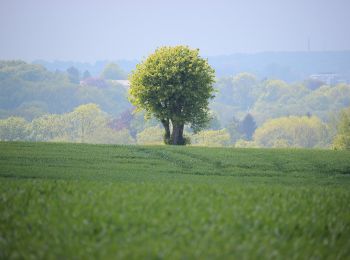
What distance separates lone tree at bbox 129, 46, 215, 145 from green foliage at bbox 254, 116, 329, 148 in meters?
110

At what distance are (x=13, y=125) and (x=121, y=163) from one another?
12992 cm

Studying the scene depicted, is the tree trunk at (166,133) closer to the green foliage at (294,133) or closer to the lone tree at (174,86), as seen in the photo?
the lone tree at (174,86)

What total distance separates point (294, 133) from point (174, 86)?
12780 cm

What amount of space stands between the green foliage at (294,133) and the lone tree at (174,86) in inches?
4320

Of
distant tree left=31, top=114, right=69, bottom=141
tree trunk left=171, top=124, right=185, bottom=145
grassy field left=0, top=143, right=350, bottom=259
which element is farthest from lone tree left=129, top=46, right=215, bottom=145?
distant tree left=31, top=114, right=69, bottom=141

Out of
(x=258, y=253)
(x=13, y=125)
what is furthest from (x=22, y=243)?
(x=13, y=125)

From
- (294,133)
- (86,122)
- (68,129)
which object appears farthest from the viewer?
(294,133)

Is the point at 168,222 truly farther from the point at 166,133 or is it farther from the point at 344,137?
the point at 344,137

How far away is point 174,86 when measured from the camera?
5775 centimetres

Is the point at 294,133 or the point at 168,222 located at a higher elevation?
the point at 294,133

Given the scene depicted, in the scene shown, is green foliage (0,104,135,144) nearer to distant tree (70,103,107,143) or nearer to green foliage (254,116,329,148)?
distant tree (70,103,107,143)

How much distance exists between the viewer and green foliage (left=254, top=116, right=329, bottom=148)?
174 meters

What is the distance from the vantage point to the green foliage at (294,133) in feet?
570

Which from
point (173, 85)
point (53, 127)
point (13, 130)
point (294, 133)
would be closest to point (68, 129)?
point (53, 127)
